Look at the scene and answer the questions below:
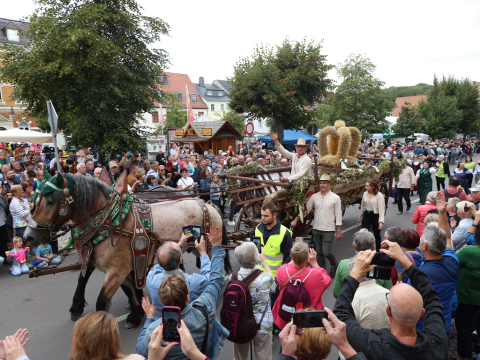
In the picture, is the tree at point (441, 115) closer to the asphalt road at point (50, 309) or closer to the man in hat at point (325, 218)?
the asphalt road at point (50, 309)

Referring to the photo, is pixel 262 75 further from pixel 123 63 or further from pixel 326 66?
pixel 123 63

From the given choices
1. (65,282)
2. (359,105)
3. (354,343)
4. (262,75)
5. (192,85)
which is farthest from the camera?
(192,85)

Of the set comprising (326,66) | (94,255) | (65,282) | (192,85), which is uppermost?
(192,85)

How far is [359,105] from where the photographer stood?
1030 inches

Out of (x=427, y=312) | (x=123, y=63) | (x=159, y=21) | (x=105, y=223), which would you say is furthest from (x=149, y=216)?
(x=159, y=21)

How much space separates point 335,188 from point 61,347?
16.7ft

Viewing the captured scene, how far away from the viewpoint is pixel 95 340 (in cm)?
162

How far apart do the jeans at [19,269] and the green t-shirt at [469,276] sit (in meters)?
7.34

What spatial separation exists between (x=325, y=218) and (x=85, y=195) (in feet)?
12.4

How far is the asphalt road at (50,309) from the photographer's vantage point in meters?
3.87

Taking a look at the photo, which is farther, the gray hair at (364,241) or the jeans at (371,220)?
the jeans at (371,220)

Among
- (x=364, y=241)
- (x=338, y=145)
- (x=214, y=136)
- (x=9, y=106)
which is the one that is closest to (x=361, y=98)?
(x=214, y=136)

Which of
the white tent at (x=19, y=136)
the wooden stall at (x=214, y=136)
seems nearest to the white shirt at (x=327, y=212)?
the white tent at (x=19, y=136)

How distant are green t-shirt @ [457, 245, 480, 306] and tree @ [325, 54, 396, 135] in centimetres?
2509
